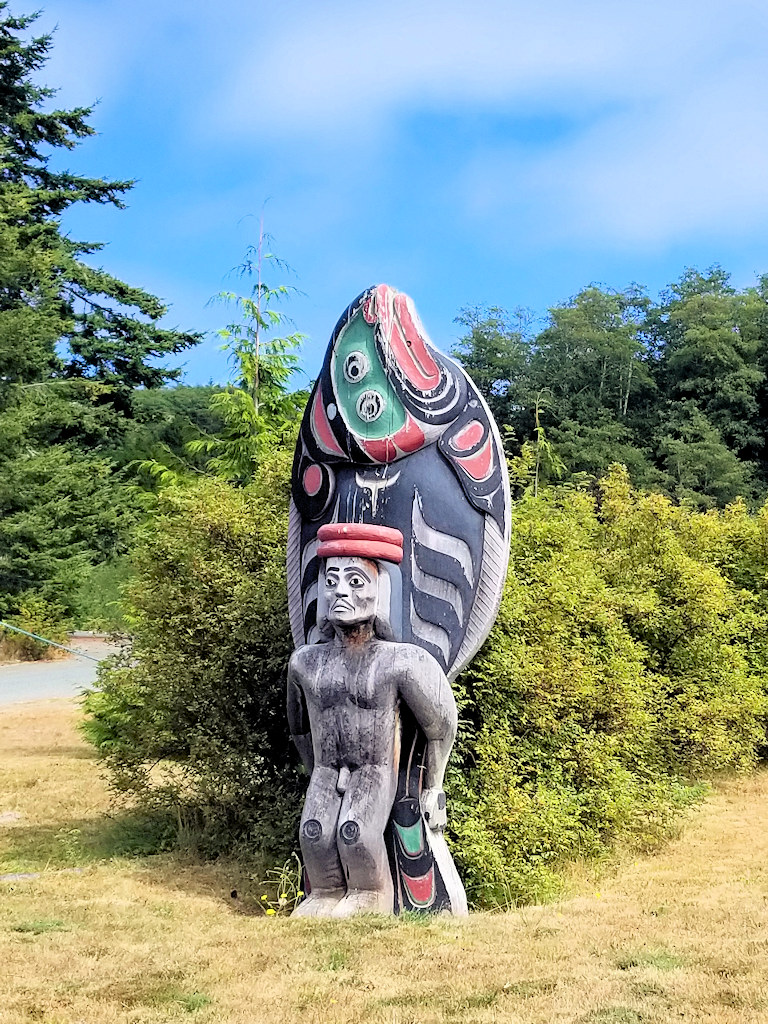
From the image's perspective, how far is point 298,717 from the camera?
19.5ft

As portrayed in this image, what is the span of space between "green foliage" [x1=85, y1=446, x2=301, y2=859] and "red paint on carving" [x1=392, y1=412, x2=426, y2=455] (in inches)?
67.6

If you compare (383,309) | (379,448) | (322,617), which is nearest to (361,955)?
(322,617)

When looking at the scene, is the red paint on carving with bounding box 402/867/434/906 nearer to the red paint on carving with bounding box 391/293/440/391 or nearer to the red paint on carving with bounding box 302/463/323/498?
the red paint on carving with bounding box 302/463/323/498

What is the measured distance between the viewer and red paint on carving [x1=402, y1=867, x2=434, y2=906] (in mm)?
5508

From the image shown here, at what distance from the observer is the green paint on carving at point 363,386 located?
609 centimetres

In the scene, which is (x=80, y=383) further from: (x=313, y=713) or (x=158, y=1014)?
(x=158, y=1014)

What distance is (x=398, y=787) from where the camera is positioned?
5.70m

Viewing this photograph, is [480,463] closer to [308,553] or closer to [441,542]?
[441,542]

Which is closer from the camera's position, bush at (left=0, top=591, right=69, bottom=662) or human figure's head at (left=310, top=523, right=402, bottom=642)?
human figure's head at (left=310, top=523, right=402, bottom=642)

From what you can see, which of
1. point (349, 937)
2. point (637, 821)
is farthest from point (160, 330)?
point (349, 937)

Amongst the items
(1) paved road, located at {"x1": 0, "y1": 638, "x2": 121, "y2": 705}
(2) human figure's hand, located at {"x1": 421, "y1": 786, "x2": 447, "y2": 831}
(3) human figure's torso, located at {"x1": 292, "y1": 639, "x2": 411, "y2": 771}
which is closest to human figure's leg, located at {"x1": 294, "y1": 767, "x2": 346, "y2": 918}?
(3) human figure's torso, located at {"x1": 292, "y1": 639, "x2": 411, "y2": 771}

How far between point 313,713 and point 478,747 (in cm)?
142

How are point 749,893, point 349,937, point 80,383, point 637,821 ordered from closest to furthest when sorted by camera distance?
point 349,937 < point 749,893 < point 637,821 < point 80,383

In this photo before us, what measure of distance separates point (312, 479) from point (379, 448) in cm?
47
